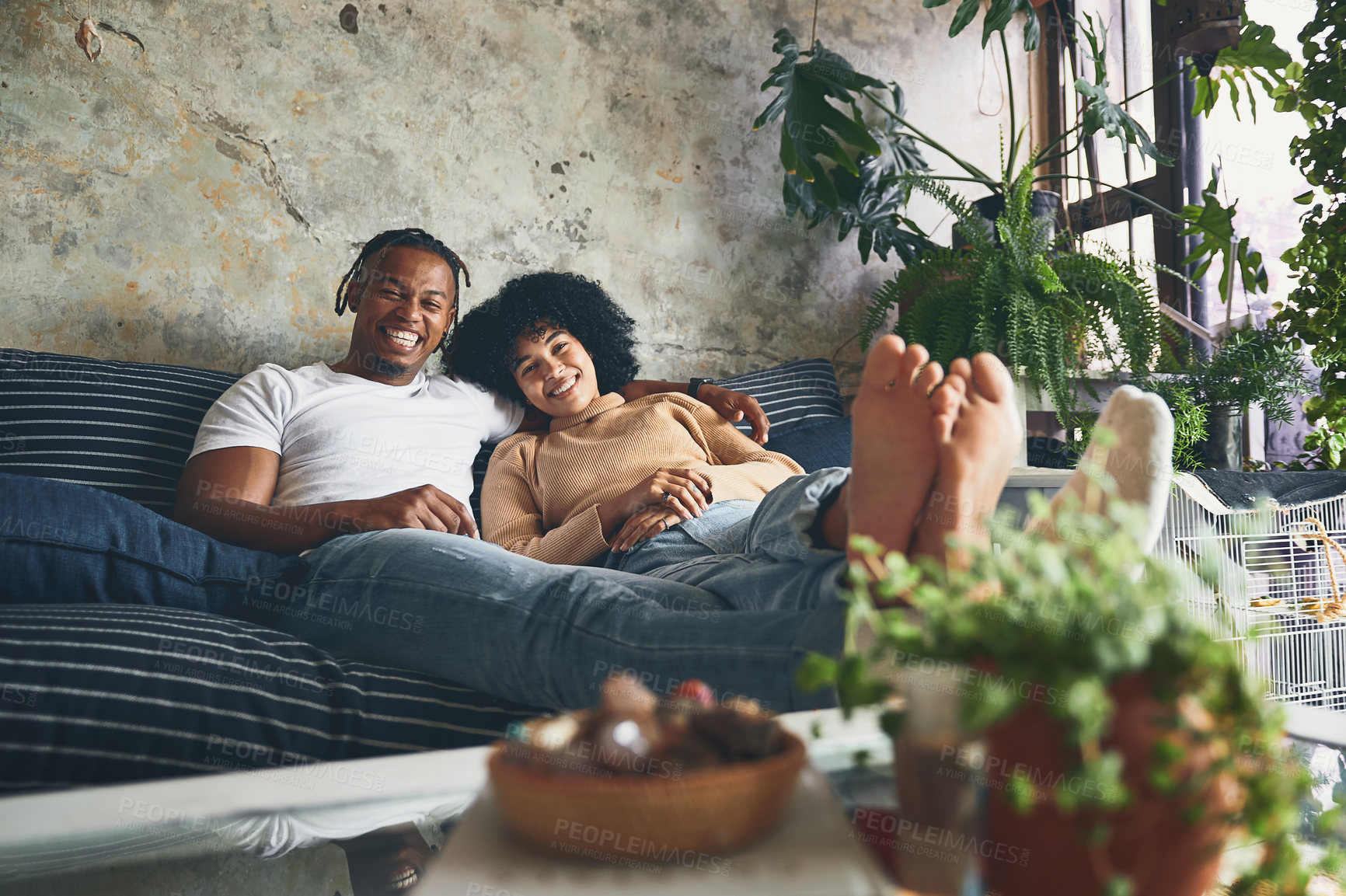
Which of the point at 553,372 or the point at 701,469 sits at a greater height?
the point at 553,372

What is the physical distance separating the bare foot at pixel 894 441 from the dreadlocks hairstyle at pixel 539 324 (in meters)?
1.07

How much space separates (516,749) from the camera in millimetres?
A: 401

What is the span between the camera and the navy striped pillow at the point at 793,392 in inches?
74.3

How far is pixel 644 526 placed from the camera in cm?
135

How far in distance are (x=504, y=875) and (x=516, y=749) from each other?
0.18 feet

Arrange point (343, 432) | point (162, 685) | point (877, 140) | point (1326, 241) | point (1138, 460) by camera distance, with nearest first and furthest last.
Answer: point (1138, 460) < point (162, 685) < point (343, 432) < point (1326, 241) < point (877, 140)

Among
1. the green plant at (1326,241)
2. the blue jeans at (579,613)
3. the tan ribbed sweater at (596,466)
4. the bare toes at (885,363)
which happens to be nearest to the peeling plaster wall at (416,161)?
the tan ribbed sweater at (596,466)

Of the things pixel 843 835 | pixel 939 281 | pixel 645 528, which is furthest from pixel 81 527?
pixel 939 281

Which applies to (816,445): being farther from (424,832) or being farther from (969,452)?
(424,832)

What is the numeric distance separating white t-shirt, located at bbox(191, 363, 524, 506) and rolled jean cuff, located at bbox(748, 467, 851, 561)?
28.5 inches

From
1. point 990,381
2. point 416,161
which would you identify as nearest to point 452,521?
point 990,381

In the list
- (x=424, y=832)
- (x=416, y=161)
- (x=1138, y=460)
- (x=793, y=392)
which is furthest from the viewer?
(x=416, y=161)

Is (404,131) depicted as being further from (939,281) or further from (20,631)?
(20,631)

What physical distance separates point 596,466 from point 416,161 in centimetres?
100
